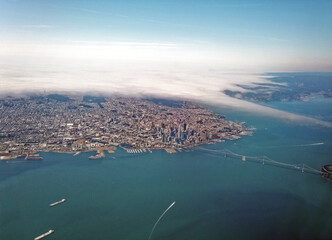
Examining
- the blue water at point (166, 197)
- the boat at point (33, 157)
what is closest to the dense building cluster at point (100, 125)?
the boat at point (33, 157)

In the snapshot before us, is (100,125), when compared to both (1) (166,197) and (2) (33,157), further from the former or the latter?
(1) (166,197)

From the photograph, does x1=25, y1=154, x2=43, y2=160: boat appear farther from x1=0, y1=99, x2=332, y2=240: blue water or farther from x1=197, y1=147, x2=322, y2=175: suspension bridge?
x1=197, y1=147, x2=322, y2=175: suspension bridge

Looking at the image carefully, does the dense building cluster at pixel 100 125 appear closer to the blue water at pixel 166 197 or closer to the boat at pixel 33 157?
the boat at pixel 33 157

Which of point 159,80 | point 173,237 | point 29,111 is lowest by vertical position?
point 173,237

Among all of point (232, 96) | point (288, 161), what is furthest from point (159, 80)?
point (288, 161)

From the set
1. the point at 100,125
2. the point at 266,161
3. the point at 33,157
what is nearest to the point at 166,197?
the point at 266,161

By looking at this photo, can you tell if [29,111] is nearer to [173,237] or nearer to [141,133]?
[141,133]

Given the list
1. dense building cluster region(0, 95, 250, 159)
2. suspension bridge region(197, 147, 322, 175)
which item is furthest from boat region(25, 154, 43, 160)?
suspension bridge region(197, 147, 322, 175)
